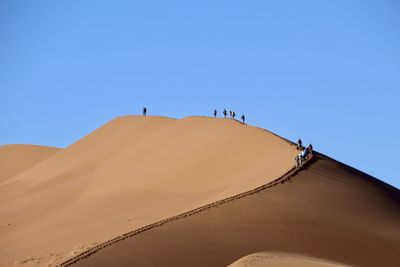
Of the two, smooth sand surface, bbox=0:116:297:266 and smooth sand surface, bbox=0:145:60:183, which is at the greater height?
smooth sand surface, bbox=0:145:60:183

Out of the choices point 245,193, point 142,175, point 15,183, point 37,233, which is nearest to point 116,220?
point 37,233

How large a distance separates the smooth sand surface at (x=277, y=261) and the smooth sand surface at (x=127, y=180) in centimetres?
560

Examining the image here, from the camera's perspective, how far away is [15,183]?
1981 inches

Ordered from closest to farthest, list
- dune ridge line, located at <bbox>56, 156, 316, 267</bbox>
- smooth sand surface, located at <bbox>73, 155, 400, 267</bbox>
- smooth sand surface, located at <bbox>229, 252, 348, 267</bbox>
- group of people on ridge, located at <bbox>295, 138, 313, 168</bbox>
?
smooth sand surface, located at <bbox>229, 252, 348, 267</bbox>, dune ridge line, located at <bbox>56, 156, 316, 267</bbox>, smooth sand surface, located at <bbox>73, 155, 400, 267</bbox>, group of people on ridge, located at <bbox>295, 138, 313, 168</bbox>

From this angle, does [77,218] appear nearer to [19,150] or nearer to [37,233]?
[37,233]

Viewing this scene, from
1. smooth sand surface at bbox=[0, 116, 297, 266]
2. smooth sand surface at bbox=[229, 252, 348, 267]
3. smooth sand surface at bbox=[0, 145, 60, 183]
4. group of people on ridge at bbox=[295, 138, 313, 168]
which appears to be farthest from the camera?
smooth sand surface at bbox=[0, 145, 60, 183]

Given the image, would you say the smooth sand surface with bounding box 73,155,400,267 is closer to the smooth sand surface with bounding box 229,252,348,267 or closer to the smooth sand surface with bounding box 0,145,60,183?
the smooth sand surface with bounding box 229,252,348,267

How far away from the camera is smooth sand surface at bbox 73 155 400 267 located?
71.8 ft

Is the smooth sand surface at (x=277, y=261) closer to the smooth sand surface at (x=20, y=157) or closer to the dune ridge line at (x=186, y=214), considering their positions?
the dune ridge line at (x=186, y=214)

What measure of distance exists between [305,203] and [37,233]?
34.9 ft

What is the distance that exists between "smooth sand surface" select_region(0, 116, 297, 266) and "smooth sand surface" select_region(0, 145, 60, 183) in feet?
42.7

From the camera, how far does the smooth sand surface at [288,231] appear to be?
21891 mm

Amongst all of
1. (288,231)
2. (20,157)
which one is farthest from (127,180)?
(20,157)

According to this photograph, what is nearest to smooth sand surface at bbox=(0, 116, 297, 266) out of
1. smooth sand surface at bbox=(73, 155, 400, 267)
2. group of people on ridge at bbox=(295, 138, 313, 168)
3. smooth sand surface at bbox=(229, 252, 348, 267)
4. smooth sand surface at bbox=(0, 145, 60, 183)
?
group of people on ridge at bbox=(295, 138, 313, 168)
